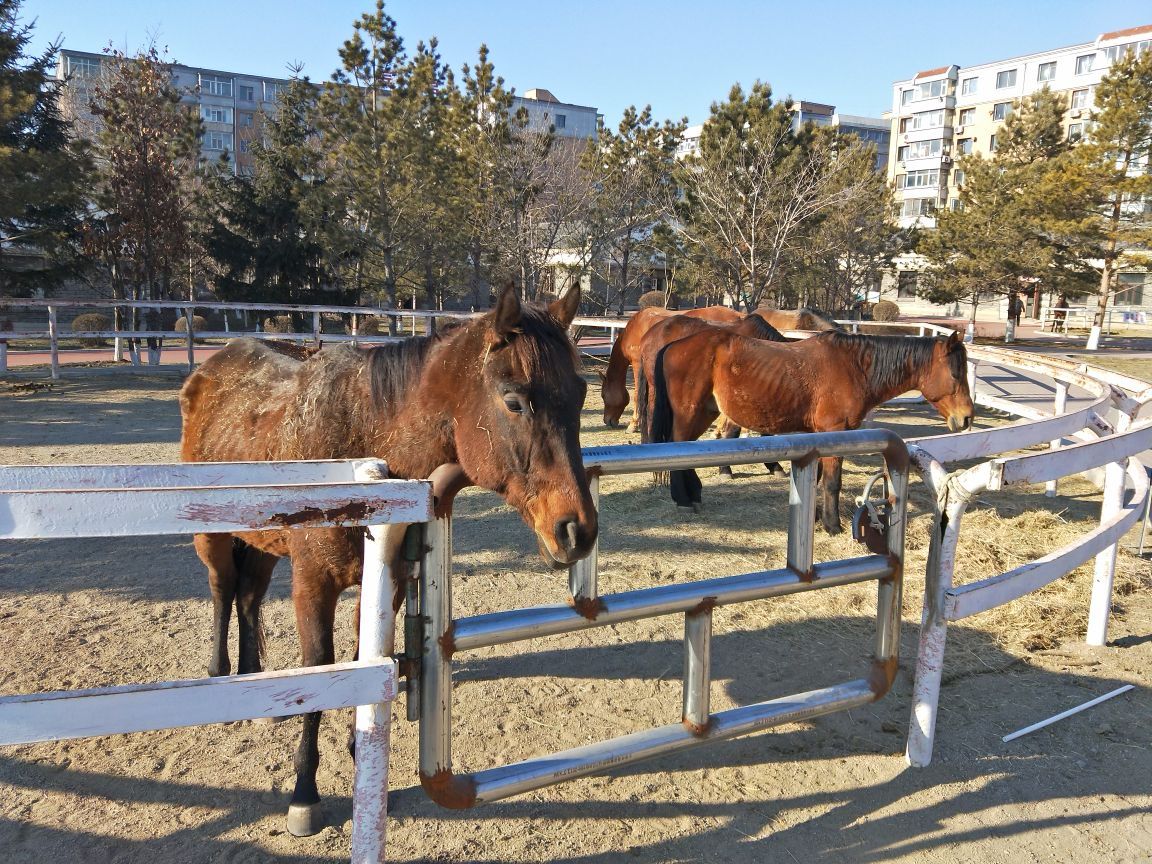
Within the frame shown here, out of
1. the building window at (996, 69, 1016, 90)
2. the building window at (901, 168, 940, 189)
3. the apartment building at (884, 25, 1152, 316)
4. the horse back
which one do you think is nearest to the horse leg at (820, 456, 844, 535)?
the horse back

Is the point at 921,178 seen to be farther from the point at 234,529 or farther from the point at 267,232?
the point at 234,529

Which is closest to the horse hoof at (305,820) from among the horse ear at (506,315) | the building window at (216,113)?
the horse ear at (506,315)

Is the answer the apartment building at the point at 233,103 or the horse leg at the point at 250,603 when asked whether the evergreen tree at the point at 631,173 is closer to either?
the horse leg at the point at 250,603

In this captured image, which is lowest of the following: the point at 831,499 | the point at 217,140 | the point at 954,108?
the point at 831,499

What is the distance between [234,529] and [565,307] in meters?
1.33

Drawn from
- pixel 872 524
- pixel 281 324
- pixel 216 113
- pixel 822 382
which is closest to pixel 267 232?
pixel 281 324

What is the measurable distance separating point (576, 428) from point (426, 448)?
0.58 meters

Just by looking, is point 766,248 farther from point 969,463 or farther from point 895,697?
point 895,697

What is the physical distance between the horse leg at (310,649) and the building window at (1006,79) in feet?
242

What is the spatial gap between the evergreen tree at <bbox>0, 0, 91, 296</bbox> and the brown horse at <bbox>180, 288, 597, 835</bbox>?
16.5m

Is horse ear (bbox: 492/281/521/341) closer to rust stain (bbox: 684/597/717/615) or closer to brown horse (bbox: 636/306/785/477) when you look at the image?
rust stain (bbox: 684/597/717/615)

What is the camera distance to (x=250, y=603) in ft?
11.3

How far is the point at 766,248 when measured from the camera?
84.4 feet

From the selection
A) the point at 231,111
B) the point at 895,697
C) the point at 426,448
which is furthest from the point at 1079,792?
the point at 231,111
